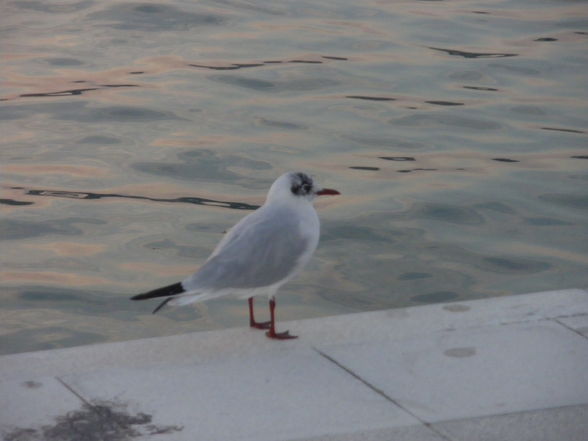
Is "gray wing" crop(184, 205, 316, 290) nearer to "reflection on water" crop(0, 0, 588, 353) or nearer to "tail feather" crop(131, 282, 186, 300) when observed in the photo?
"tail feather" crop(131, 282, 186, 300)

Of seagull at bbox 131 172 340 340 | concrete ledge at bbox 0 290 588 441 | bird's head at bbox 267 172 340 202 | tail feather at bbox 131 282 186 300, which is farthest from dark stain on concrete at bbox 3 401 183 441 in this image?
bird's head at bbox 267 172 340 202

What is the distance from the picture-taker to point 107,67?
1300cm

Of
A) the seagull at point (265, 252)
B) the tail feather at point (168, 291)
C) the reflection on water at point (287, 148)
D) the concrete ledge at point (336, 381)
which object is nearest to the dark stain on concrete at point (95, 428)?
the concrete ledge at point (336, 381)

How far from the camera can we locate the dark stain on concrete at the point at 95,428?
4.46 metres

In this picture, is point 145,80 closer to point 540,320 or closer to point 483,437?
point 540,320

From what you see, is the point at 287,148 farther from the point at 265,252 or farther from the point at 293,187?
the point at 265,252

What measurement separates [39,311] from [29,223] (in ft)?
5.22

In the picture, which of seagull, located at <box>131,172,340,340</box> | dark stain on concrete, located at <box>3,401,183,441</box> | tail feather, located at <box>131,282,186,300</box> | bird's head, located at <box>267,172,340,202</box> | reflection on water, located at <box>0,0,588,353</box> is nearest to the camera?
dark stain on concrete, located at <box>3,401,183,441</box>

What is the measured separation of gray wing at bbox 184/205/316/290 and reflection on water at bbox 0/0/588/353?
69.8 inches

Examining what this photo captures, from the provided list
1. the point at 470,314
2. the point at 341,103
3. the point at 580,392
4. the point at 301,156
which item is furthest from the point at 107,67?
the point at 580,392

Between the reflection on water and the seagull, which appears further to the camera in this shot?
the reflection on water

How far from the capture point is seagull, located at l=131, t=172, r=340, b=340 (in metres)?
5.35

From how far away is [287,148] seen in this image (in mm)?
10461

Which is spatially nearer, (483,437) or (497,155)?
(483,437)
